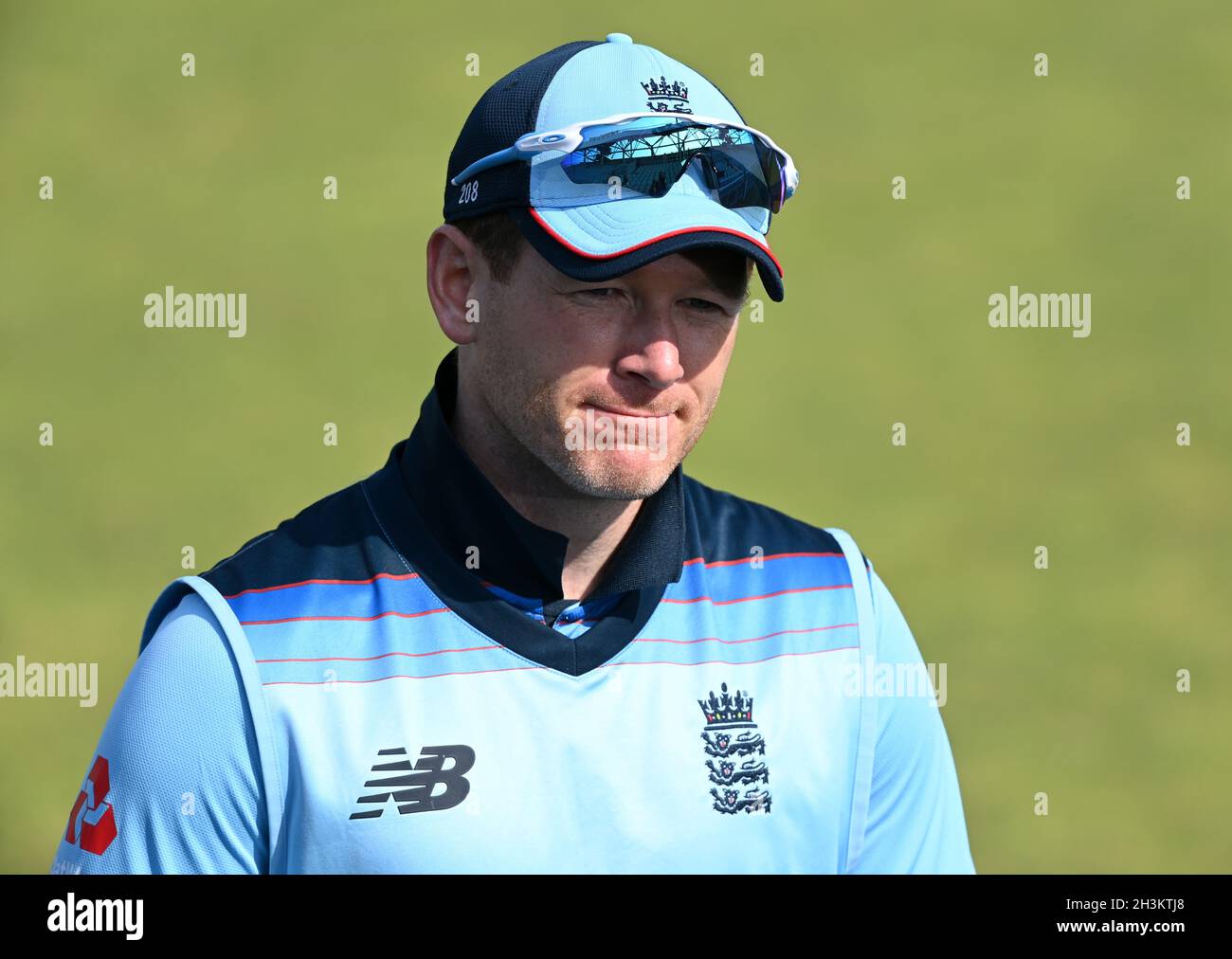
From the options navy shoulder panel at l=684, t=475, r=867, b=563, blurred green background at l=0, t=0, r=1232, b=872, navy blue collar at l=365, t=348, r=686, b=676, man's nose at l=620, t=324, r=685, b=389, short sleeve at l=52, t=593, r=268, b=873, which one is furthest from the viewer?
blurred green background at l=0, t=0, r=1232, b=872

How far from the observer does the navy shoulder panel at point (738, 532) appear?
Result: 2543 millimetres

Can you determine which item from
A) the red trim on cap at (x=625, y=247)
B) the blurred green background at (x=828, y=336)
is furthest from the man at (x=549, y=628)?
the blurred green background at (x=828, y=336)

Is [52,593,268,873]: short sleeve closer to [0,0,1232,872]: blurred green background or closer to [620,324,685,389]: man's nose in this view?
[620,324,685,389]: man's nose

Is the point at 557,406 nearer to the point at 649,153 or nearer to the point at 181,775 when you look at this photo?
the point at 649,153

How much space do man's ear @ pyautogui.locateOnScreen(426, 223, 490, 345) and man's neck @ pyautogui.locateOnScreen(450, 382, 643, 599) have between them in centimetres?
10

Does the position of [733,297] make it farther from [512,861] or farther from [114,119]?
[114,119]

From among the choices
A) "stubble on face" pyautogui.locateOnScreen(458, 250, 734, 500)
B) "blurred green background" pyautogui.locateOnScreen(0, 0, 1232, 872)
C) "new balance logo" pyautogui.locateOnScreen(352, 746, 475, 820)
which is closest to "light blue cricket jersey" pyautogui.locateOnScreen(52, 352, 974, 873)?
"new balance logo" pyautogui.locateOnScreen(352, 746, 475, 820)

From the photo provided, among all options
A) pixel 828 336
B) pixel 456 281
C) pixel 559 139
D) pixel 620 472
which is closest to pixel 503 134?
pixel 559 139

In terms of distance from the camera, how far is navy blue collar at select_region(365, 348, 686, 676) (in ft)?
7.57

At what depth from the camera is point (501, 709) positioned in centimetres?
225

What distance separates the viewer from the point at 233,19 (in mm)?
7352

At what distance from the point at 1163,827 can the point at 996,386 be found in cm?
174

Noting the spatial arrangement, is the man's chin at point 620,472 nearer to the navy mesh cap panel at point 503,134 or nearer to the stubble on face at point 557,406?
the stubble on face at point 557,406

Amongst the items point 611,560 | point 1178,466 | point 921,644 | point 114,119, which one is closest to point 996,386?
point 1178,466
